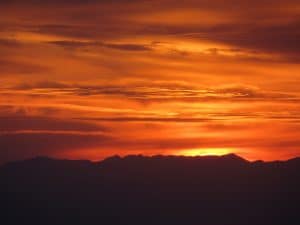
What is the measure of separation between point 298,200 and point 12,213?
48.8 meters

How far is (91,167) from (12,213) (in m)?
24.6

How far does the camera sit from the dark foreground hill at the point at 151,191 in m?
160

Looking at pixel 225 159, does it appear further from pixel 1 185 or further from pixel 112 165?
pixel 1 185

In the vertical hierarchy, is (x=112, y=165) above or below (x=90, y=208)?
above

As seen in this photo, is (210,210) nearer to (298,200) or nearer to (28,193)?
(298,200)

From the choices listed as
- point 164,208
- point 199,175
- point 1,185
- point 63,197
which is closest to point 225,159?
point 199,175

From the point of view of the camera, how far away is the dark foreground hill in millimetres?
160375

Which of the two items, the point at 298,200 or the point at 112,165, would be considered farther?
the point at 112,165

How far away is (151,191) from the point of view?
583 feet

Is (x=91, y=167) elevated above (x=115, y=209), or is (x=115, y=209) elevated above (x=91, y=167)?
(x=91, y=167)

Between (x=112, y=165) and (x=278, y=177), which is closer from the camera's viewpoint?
(x=278, y=177)

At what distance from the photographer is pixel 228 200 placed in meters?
166

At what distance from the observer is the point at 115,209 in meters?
168

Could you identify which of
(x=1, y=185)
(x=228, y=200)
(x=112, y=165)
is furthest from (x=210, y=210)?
(x=1, y=185)
